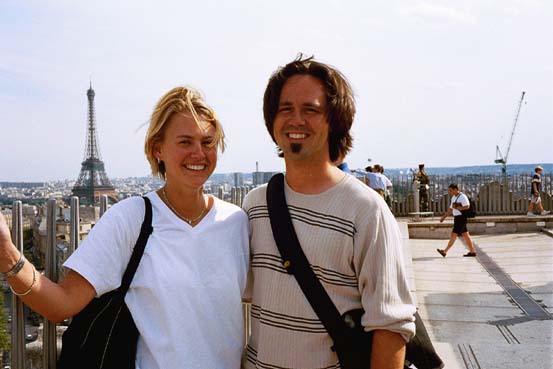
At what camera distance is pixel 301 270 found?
227cm

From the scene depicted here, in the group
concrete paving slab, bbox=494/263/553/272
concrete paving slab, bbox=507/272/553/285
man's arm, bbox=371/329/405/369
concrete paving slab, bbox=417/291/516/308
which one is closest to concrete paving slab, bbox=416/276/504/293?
concrete paving slab, bbox=417/291/516/308

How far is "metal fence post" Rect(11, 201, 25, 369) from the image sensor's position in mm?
Answer: 2205

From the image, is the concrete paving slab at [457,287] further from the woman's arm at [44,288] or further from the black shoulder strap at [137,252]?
the woman's arm at [44,288]

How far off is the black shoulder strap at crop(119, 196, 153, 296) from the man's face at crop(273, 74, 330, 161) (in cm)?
67

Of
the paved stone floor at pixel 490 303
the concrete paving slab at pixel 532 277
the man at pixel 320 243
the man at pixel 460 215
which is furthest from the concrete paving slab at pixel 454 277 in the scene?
the man at pixel 320 243

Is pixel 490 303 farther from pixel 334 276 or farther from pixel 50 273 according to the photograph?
pixel 50 273

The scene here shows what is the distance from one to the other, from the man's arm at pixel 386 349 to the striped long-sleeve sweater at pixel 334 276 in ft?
0.13

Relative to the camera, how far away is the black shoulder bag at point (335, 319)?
2.23 m

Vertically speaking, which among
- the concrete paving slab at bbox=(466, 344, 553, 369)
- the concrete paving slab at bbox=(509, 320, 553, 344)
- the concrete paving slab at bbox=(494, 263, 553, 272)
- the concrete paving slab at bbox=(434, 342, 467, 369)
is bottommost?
the concrete paving slab at bbox=(509, 320, 553, 344)

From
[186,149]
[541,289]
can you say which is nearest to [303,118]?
[186,149]

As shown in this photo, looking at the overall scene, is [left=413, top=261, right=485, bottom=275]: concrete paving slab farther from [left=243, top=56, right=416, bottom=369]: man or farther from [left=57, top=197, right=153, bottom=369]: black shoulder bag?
[left=57, top=197, right=153, bottom=369]: black shoulder bag

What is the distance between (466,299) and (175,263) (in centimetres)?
734

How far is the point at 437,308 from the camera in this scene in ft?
26.1

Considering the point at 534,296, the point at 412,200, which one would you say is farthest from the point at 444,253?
the point at 412,200
